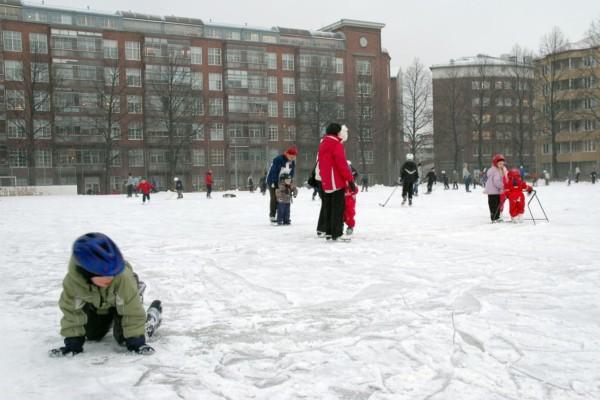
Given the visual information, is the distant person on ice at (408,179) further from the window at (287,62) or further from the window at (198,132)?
the window at (287,62)

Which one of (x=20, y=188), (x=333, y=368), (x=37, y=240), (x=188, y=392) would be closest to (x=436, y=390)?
(x=333, y=368)

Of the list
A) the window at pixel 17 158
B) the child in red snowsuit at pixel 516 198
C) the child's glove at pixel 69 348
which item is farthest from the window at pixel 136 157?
the child's glove at pixel 69 348

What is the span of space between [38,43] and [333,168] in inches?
2300

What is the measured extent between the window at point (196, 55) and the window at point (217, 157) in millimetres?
10377

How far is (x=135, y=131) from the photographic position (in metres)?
62.7

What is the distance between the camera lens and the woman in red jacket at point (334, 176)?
8.81 m

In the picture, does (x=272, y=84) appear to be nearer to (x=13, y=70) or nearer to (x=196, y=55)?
(x=196, y=55)

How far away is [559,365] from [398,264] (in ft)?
11.3

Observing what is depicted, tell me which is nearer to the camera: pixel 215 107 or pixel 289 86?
pixel 215 107

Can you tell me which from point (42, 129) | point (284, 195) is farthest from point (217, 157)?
point (284, 195)

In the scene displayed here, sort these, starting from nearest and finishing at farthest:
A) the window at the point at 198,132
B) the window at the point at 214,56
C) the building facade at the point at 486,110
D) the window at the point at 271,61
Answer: the building facade at the point at 486,110 < the window at the point at 198,132 < the window at the point at 214,56 < the window at the point at 271,61

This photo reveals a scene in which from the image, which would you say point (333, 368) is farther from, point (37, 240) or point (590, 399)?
point (37, 240)

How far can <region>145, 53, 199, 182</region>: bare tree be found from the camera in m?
59.4

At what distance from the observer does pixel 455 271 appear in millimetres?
6098
